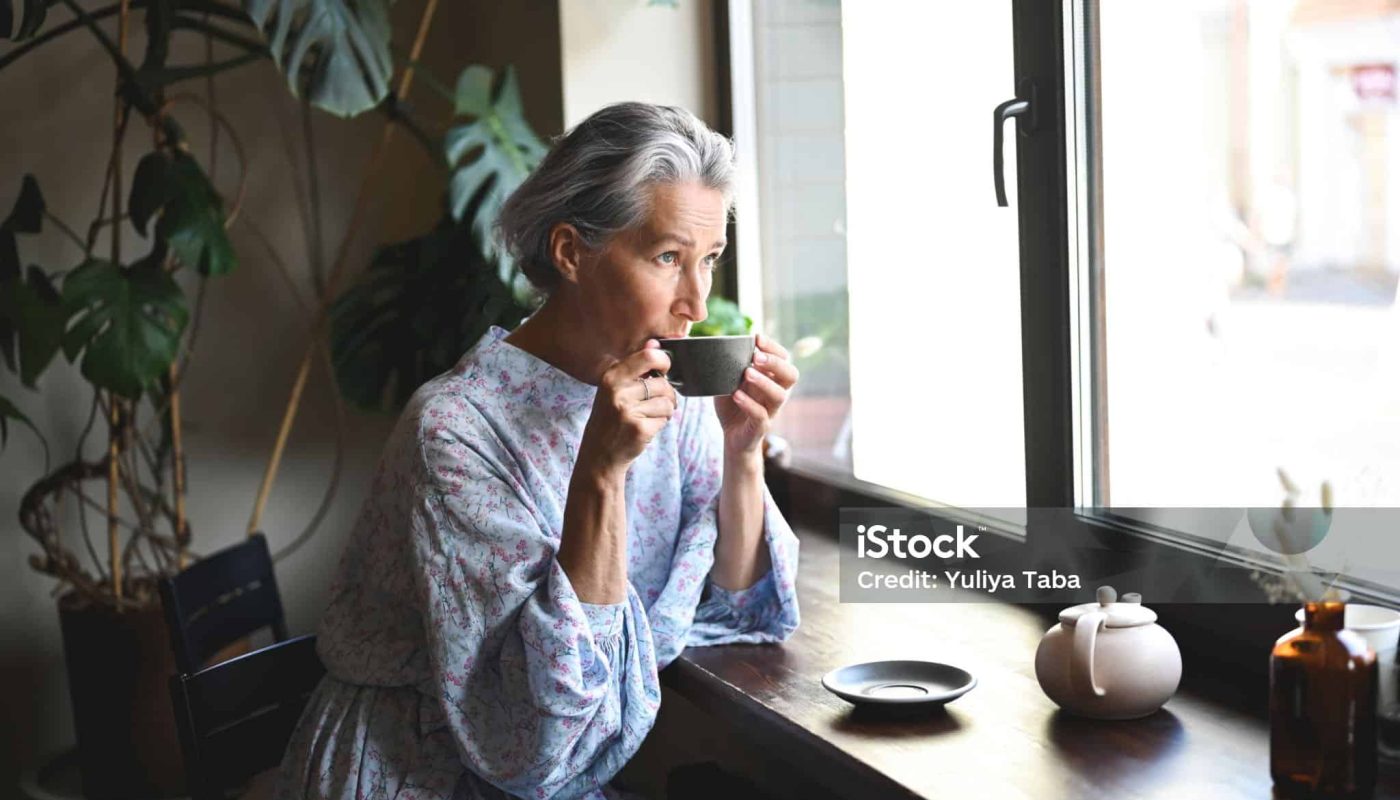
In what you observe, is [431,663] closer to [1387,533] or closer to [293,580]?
[1387,533]

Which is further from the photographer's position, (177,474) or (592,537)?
(177,474)

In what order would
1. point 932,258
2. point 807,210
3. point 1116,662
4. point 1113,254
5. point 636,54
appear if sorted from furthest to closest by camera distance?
point 636,54 → point 807,210 → point 932,258 → point 1113,254 → point 1116,662

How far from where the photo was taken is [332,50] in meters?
2.26

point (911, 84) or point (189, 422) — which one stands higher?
point (911, 84)

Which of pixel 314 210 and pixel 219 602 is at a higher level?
pixel 314 210

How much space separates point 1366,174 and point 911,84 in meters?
0.91

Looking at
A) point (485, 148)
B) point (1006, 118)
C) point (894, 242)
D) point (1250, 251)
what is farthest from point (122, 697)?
point (1250, 251)

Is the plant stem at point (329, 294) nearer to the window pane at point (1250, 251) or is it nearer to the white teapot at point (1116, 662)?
the window pane at point (1250, 251)

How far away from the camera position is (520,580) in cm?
142

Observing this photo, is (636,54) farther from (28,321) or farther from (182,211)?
(28,321)

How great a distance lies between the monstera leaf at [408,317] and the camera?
105 inches

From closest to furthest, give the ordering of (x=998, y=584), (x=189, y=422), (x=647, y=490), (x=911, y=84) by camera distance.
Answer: (x=647, y=490), (x=998, y=584), (x=911, y=84), (x=189, y=422)

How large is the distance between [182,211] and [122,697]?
3.01ft

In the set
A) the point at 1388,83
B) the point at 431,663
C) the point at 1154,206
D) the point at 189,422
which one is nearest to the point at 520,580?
the point at 431,663
